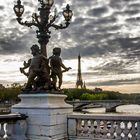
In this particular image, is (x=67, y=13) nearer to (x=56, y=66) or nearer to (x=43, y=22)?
(x=43, y=22)

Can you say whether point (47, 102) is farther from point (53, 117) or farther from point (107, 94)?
point (107, 94)

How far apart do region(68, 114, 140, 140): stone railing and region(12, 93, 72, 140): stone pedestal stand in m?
0.40

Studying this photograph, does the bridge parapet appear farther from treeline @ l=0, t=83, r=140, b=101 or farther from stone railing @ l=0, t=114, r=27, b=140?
stone railing @ l=0, t=114, r=27, b=140

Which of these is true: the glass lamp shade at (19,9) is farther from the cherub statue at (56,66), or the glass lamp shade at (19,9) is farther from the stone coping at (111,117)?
the stone coping at (111,117)

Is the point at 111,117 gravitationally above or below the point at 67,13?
below

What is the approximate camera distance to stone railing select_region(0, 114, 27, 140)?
10.8 metres

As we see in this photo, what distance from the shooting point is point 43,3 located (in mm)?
13672

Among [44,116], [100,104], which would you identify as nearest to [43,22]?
[44,116]

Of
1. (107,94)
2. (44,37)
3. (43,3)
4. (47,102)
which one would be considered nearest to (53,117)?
(47,102)

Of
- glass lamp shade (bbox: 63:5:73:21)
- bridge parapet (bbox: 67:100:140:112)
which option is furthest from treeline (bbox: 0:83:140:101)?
glass lamp shade (bbox: 63:5:73:21)

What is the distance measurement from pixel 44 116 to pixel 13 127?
975 mm

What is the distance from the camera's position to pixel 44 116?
11289 millimetres

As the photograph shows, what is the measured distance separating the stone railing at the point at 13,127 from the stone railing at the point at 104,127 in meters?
1.53

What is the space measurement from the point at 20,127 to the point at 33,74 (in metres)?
1.70
